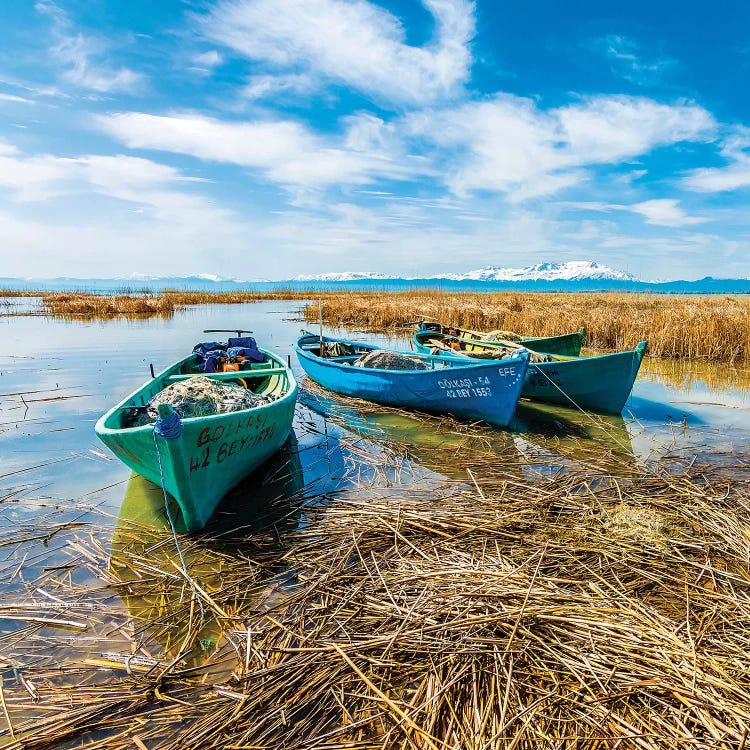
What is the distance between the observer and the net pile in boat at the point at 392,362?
10031 mm

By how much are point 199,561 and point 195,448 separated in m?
1.14

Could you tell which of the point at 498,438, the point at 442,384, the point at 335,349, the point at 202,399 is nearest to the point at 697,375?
the point at 498,438

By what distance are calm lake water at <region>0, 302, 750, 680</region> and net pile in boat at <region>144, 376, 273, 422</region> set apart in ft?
3.75

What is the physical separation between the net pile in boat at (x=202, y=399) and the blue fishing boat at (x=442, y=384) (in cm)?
352

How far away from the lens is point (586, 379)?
9.40 metres

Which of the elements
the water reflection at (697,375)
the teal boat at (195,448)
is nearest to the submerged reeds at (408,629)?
the teal boat at (195,448)

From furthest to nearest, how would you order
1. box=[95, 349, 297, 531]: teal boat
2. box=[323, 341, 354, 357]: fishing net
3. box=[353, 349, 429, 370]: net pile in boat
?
box=[323, 341, 354, 357]: fishing net, box=[353, 349, 429, 370]: net pile in boat, box=[95, 349, 297, 531]: teal boat

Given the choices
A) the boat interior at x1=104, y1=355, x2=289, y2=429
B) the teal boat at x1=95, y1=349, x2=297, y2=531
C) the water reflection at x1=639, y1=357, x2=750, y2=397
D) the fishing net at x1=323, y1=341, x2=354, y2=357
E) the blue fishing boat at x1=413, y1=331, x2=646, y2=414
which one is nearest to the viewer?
the teal boat at x1=95, y1=349, x2=297, y2=531

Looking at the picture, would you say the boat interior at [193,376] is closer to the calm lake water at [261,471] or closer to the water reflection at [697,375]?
the calm lake water at [261,471]

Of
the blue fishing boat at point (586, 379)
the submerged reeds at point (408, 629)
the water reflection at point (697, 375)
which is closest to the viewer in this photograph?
the submerged reeds at point (408, 629)

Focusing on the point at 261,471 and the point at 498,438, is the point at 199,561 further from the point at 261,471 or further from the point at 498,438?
the point at 498,438

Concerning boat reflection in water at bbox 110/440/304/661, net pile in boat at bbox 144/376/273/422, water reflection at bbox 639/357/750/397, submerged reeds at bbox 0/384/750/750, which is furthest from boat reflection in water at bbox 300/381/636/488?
water reflection at bbox 639/357/750/397

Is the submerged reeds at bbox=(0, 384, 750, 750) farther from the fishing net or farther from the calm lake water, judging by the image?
the fishing net

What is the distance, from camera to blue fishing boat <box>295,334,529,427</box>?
8078 millimetres
